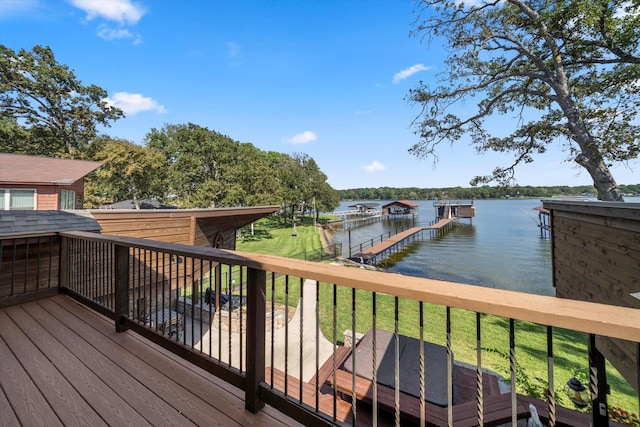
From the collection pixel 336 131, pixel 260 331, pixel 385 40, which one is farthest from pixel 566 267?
pixel 336 131

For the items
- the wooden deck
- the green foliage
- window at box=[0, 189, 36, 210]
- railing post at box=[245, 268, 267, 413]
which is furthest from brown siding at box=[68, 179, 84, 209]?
railing post at box=[245, 268, 267, 413]

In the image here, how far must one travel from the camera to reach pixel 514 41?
814 centimetres

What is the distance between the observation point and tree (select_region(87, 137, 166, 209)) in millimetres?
17062

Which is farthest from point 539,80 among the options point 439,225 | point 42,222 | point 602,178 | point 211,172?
point 439,225

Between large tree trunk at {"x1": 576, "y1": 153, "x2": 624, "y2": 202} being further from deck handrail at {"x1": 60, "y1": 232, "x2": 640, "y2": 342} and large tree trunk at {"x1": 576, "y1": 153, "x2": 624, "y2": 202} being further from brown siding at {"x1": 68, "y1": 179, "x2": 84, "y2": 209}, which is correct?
brown siding at {"x1": 68, "y1": 179, "x2": 84, "y2": 209}

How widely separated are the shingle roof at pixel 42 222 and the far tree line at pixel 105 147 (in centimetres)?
1443

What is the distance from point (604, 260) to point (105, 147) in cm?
2320

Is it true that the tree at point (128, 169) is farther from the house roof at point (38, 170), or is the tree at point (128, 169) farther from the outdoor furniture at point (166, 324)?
the outdoor furniture at point (166, 324)

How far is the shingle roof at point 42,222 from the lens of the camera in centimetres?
365

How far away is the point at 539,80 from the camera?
8789mm

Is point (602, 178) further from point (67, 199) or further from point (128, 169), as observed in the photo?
point (128, 169)

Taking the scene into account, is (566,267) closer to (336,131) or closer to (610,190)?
(610,190)

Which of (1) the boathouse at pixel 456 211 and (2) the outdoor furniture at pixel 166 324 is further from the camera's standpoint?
(1) the boathouse at pixel 456 211

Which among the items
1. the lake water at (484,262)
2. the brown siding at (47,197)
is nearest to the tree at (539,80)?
the lake water at (484,262)
